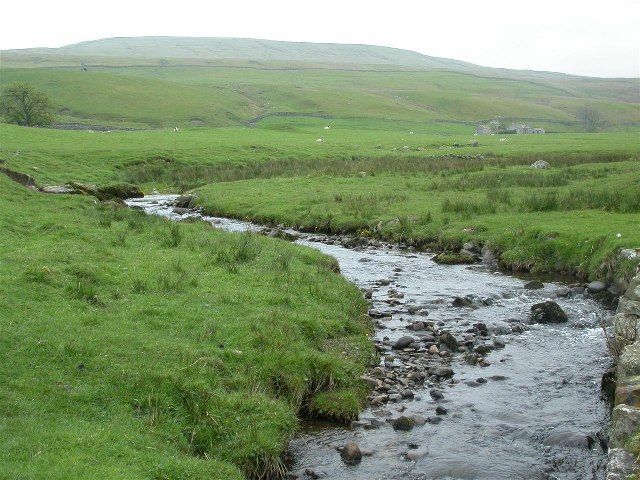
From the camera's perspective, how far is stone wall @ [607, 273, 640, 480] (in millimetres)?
10070

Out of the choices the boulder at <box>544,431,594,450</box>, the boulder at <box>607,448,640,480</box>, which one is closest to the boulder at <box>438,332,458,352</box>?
the boulder at <box>544,431,594,450</box>

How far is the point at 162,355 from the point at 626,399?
8982 mm

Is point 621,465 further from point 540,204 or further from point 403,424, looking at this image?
point 540,204

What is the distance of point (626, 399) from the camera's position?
12.1 meters

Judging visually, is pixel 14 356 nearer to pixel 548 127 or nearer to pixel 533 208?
pixel 533 208

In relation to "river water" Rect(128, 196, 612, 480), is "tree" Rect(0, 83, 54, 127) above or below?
above

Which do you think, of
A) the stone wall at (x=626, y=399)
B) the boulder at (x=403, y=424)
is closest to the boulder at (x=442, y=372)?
the boulder at (x=403, y=424)

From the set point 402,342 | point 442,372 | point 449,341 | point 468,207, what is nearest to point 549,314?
point 449,341

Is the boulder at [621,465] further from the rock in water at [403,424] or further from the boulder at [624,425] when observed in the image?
the rock in water at [403,424]

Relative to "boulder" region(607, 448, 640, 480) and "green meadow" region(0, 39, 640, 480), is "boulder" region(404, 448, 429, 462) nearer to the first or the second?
"green meadow" region(0, 39, 640, 480)

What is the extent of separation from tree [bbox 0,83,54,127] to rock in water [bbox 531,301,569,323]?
97.4 metres

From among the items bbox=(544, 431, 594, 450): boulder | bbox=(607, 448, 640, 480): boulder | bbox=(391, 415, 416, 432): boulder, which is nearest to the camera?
bbox=(607, 448, 640, 480): boulder

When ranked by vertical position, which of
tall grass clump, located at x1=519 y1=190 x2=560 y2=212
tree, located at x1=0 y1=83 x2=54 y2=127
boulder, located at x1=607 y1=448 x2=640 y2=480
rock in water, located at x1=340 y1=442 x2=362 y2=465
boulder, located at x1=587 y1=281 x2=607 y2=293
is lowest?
rock in water, located at x1=340 y1=442 x2=362 y2=465

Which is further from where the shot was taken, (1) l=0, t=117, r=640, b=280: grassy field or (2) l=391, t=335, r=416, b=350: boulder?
(1) l=0, t=117, r=640, b=280: grassy field
